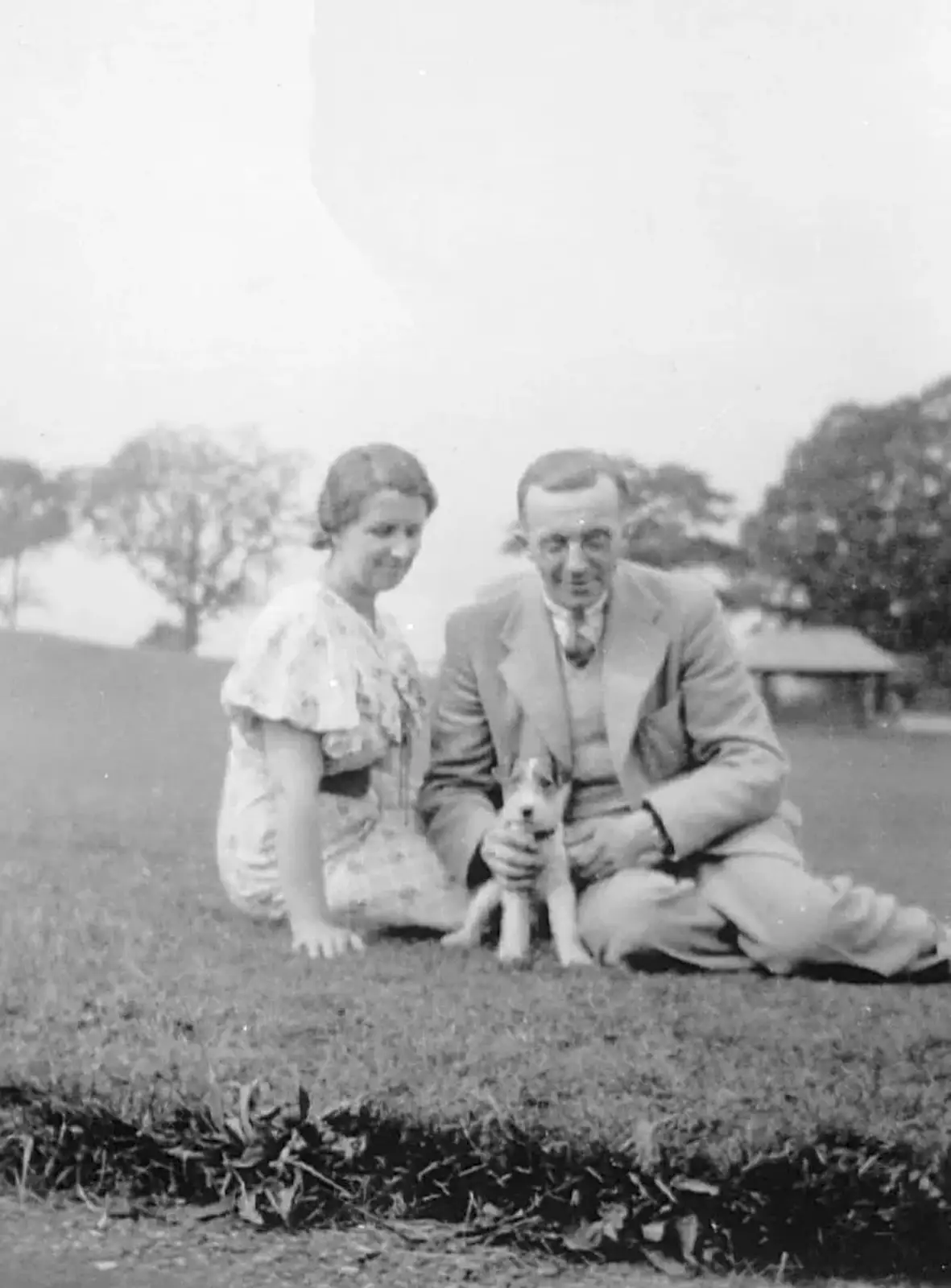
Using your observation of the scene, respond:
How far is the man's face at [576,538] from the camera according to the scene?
2.96 m

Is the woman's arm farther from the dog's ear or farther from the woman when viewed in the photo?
the dog's ear

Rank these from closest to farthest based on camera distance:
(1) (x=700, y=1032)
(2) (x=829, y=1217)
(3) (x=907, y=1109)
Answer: (2) (x=829, y=1217) < (3) (x=907, y=1109) < (1) (x=700, y=1032)

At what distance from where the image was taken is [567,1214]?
7.90ft

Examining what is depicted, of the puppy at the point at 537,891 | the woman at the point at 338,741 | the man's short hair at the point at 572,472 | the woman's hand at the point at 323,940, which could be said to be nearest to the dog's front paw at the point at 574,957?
the puppy at the point at 537,891

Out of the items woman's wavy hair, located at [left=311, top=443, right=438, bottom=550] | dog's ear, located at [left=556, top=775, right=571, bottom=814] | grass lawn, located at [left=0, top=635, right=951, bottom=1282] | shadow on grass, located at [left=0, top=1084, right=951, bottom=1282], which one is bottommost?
shadow on grass, located at [left=0, top=1084, right=951, bottom=1282]

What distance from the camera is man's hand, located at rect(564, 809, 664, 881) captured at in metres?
3.08

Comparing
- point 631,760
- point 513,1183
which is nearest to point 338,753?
point 631,760

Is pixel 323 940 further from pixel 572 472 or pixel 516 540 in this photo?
pixel 572 472

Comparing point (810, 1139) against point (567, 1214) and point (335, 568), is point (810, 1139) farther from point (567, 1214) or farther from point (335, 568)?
point (335, 568)

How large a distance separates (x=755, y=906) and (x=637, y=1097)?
57 centimetres

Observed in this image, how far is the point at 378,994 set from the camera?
9.29 feet

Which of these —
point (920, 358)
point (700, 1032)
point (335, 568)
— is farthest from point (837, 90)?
point (700, 1032)

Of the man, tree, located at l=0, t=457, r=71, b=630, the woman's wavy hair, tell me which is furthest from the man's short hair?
tree, located at l=0, t=457, r=71, b=630

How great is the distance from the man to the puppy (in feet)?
0.13
